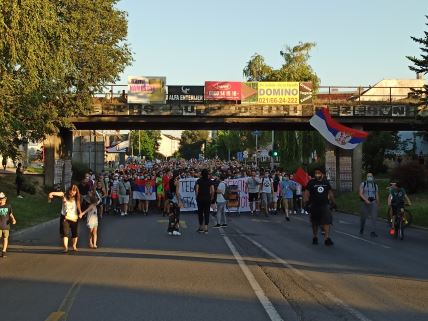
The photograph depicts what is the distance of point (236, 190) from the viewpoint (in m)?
27.0

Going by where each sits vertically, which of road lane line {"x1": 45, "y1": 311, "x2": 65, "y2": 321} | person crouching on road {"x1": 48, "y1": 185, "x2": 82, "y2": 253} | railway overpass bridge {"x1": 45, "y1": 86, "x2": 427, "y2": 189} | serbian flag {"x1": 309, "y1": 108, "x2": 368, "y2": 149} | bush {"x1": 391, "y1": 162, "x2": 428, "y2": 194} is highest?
railway overpass bridge {"x1": 45, "y1": 86, "x2": 427, "y2": 189}

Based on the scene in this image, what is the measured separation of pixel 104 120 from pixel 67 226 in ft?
85.9

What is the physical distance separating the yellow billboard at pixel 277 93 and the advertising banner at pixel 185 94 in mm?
4058

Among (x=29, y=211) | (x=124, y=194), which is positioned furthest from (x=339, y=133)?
(x=29, y=211)

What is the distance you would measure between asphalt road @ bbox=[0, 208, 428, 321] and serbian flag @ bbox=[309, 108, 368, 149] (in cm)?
741

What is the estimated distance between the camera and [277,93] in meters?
40.1

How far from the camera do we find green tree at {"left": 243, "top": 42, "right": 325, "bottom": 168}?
50.6m

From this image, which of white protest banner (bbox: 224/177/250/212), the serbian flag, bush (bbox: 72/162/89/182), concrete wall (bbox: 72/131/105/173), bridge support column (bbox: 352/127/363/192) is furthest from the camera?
bush (bbox: 72/162/89/182)

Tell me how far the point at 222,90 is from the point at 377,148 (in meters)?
17.0

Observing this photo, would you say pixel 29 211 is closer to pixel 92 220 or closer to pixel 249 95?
pixel 92 220

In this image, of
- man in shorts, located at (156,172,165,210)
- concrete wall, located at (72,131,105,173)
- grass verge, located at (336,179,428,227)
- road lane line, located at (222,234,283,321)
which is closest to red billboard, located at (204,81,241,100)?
concrete wall, located at (72,131,105,173)

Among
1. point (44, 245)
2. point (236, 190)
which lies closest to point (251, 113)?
point (236, 190)

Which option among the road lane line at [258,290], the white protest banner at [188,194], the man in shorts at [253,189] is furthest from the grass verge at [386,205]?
the road lane line at [258,290]

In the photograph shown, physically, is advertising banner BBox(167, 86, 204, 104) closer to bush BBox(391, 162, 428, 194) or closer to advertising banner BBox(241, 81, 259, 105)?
advertising banner BBox(241, 81, 259, 105)
